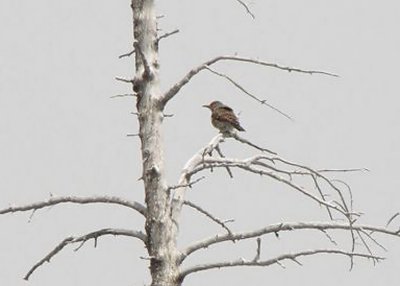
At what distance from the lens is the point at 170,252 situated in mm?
6461

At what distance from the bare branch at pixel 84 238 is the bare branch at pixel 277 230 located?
43 centimetres

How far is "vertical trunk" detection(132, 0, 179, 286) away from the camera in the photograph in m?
6.45

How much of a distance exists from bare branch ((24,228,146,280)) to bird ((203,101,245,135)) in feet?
4.25

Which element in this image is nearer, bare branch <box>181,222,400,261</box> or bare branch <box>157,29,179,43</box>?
bare branch <box>181,222,400,261</box>

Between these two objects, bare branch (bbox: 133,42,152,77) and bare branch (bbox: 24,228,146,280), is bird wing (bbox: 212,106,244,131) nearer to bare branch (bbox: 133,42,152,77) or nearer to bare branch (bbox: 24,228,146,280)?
bare branch (bbox: 133,42,152,77)

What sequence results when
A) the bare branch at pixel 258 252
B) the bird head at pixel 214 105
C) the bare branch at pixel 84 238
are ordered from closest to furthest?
the bare branch at pixel 258 252
the bare branch at pixel 84 238
the bird head at pixel 214 105

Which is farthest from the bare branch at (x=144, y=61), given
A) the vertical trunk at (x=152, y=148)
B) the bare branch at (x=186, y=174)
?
the bare branch at (x=186, y=174)

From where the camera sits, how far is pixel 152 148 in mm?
6570

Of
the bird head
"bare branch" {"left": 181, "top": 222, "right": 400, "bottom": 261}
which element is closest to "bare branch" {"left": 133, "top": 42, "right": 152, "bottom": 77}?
the bird head

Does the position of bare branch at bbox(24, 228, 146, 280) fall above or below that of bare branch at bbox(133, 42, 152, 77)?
below

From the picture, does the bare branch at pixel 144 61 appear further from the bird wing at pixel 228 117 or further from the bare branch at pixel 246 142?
the bare branch at pixel 246 142

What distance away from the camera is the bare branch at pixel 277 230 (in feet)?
21.6

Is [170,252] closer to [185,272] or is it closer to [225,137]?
[185,272]

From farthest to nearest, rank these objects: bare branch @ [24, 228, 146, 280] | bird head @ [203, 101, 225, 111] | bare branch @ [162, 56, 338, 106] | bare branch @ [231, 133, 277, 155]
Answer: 1. bird head @ [203, 101, 225, 111]
2. bare branch @ [231, 133, 277, 155]
3. bare branch @ [24, 228, 146, 280]
4. bare branch @ [162, 56, 338, 106]
